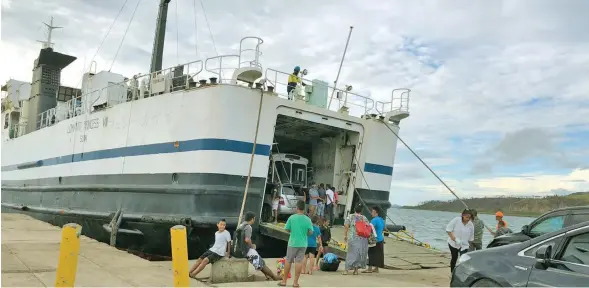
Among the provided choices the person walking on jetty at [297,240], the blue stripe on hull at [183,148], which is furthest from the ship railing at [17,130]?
the person walking on jetty at [297,240]

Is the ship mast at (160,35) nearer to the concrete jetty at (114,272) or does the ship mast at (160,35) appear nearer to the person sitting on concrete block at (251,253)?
the concrete jetty at (114,272)

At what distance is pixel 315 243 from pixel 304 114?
4.07 m

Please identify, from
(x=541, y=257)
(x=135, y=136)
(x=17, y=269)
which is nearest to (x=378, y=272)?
(x=541, y=257)

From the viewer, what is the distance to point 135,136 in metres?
12.6

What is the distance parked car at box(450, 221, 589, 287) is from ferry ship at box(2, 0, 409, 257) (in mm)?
6537

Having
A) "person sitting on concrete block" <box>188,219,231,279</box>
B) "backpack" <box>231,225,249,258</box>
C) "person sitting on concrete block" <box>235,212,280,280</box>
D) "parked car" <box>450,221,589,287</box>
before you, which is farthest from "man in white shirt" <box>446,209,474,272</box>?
"person sitting on concrete block" <box>188,219,231,279</box>

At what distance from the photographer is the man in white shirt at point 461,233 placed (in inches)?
348

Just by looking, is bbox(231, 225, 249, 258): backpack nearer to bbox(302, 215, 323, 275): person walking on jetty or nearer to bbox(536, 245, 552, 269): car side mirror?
bbox(302, 215, 323, 275): person walking on jetty

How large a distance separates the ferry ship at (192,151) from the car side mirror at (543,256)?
7100 mm

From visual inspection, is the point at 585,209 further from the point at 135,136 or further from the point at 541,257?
the point at 135,136

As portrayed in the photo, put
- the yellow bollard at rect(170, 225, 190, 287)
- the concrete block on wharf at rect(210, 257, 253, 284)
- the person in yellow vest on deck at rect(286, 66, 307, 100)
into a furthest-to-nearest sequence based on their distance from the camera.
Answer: the person in yellow vest on deck at rect(286, 66, 307, 100), the concrete block on wharf at rect(210, 257, 253, 284), the yellow bollard at rect(170, 225, 190, 287)

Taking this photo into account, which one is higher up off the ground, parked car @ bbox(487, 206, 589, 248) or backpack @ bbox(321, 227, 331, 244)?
parked car @ bbox(487, 206, 589, 248)

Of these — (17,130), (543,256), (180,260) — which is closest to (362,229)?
(180,260)

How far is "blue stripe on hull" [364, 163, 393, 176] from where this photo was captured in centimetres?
1342
